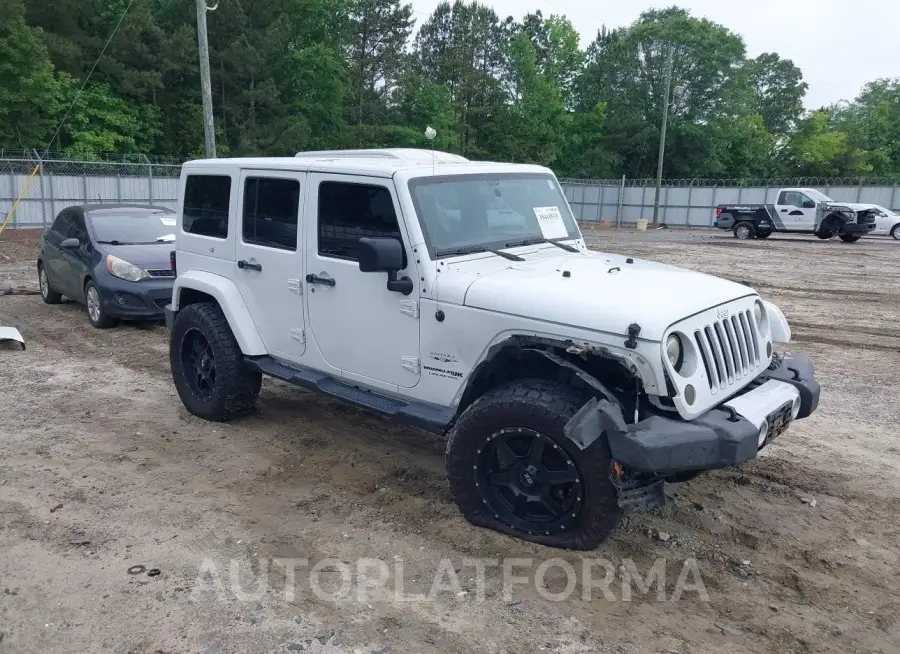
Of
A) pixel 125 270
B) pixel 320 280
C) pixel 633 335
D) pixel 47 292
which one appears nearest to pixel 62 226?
pixel 47 292

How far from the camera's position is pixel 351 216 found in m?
4.96

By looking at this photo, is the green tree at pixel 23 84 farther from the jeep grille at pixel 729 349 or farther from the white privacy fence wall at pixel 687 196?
the jeep grille at pixel 729 349

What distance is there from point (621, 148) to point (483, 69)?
12.5 meters

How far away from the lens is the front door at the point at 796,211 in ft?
85.2

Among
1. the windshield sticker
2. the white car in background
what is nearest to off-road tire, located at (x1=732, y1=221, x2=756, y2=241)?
the white car in background

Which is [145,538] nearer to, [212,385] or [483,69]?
[212,385]

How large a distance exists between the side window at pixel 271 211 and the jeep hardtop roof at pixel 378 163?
0.13 metres

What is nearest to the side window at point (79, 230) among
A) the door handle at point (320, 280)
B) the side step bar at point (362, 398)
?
the side step bar at point (362, 398)

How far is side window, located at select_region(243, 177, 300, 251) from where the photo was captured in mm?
5344

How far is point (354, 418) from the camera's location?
6.50 meters

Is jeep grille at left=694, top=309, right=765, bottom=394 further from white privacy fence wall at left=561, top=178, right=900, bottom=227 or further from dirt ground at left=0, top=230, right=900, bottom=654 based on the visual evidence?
white privacy fence wall at left=561, top=178, right=900, bottom=227

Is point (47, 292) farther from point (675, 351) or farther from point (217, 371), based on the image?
point (675, 351)

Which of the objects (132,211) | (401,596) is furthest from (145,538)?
(132,211)

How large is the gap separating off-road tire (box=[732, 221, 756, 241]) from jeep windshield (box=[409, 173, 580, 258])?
24.1 metres
